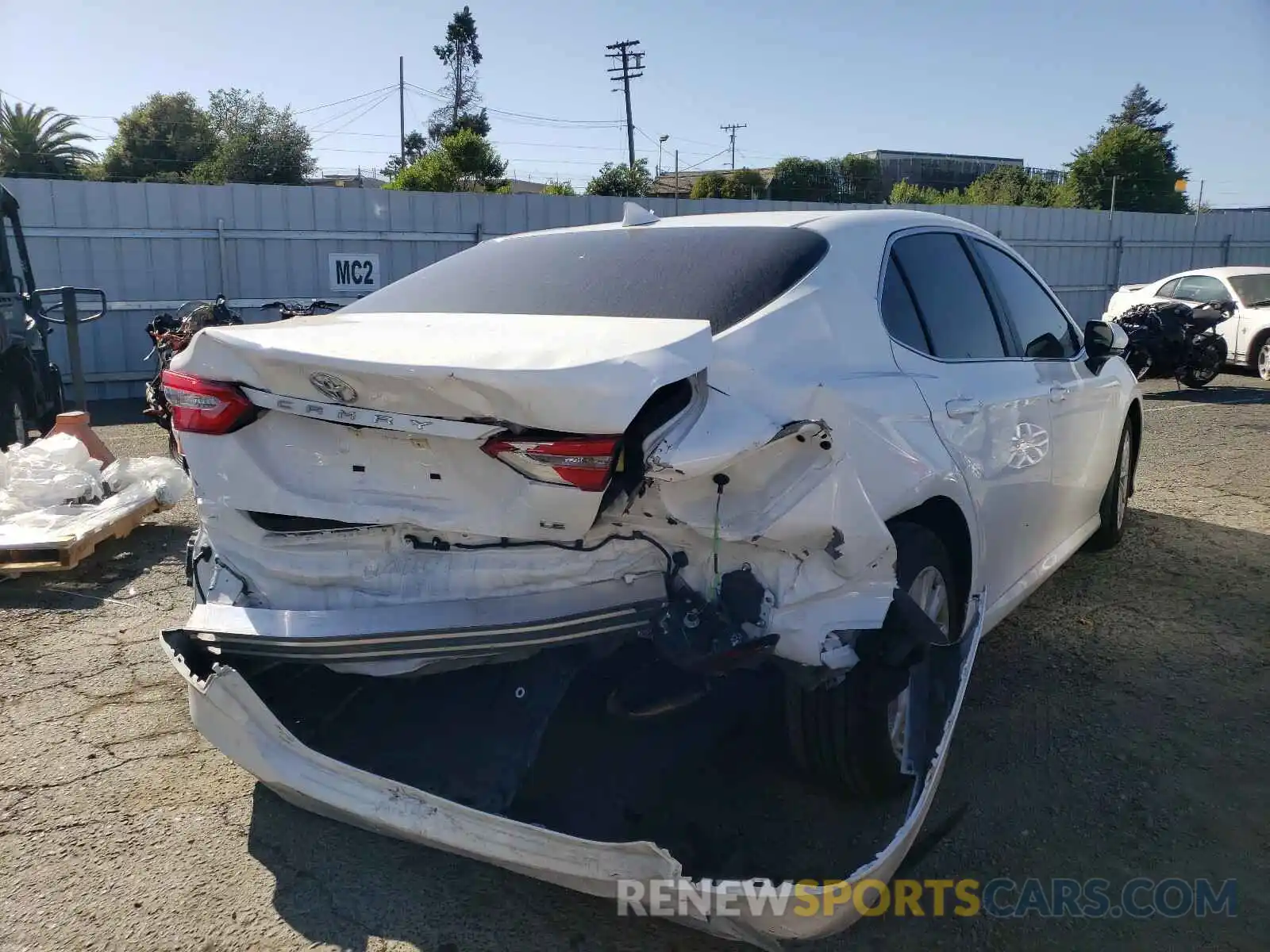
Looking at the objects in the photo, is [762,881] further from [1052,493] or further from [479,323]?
[1052,493]

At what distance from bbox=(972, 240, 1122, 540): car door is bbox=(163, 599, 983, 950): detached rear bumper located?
5.76 feet

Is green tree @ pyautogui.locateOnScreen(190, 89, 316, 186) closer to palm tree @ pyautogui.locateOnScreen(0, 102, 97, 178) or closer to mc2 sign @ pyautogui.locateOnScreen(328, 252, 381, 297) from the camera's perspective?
palm tree @ pyautogui.locateOnScreen(0, 102, 97, 178)

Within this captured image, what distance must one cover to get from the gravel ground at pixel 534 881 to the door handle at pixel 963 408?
1.13 m

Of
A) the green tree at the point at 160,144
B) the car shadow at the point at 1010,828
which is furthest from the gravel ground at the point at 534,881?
the green tree at the point at 160,144

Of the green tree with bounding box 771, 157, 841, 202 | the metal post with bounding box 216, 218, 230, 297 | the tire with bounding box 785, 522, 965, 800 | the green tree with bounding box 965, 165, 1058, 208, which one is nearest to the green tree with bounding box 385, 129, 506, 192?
the green tree with bounding box 771, 157, 841, 202

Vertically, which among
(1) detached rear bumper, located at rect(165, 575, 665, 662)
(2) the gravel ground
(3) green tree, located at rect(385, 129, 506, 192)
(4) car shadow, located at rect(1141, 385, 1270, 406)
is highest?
(3) green tree, located at rect(385, 129, 506, 192)

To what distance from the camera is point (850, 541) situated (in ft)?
7.68

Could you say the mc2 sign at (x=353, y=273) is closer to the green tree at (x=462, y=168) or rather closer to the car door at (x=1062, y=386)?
the car door at (x=1062, y=386)

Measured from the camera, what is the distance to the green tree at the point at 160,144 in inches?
1917

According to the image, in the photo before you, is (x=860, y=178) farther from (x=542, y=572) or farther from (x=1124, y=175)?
(x=542, y=572)

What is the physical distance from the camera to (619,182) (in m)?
37.2

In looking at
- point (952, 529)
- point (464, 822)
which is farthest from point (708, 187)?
point (464, 822)

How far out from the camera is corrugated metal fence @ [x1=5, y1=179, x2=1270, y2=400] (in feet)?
39.2

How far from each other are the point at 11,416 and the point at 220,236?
18.7ft
